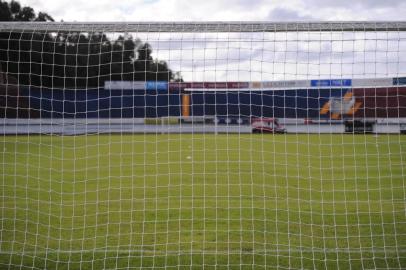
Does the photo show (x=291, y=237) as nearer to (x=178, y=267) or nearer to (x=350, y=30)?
(x=178, y=267)

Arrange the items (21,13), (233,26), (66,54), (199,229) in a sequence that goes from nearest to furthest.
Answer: (233,26)
(199,229)
(66,54)
(21,13)

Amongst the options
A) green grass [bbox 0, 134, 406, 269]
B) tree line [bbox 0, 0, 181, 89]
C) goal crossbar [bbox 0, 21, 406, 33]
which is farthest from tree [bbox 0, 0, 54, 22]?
goal crossbar [bbox 0, 21, 406, 33]

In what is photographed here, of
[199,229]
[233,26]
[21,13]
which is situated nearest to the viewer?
[233,26]

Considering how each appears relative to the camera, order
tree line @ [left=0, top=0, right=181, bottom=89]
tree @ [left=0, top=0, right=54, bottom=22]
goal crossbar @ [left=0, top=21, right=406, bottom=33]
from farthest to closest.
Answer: tree @ [left=0, top=0, right=54, bottom=22] < tree line @ [left=0, top=0, right=181, bottom=89] < goal crossbar @ [left=0, top=21, right=406, bottom=33]

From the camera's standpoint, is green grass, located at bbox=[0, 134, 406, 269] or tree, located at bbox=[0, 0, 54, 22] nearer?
green grass, located at bbox=[0, 134, 406, 269]

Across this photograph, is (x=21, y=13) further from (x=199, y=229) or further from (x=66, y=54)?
(x=199, y=229)

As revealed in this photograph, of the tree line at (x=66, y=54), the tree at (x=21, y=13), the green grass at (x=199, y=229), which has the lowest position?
the green grass at (x=199, y=229)

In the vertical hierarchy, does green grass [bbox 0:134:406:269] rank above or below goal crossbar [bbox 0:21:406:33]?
below

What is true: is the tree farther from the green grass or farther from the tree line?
the green grass

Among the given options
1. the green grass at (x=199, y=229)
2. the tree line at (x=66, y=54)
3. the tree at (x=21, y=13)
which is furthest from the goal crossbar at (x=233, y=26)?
the tree at (x=21, y=13)

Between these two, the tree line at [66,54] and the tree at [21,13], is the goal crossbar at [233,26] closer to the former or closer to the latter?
the tree line at [66,54]

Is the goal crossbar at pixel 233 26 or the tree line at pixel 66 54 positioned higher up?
the tree line at pixel 66 54

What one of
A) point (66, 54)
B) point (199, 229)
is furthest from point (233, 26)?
point (66, 54)

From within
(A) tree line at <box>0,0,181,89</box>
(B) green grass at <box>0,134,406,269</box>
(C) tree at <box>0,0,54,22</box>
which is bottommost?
(B) green grass at <box>0,134,406,269</box>
